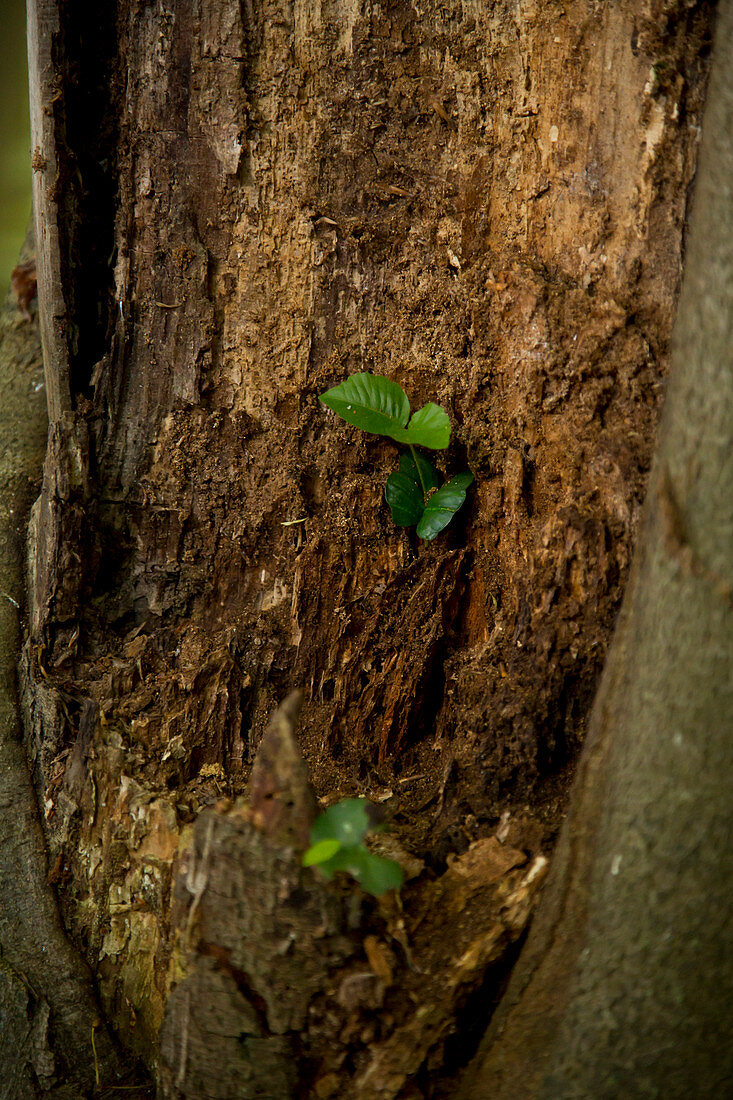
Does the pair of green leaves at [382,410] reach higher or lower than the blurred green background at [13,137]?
lower

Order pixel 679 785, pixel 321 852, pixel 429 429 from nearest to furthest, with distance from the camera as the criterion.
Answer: pixel 679 785
pixel 321 852
pixel 429 429

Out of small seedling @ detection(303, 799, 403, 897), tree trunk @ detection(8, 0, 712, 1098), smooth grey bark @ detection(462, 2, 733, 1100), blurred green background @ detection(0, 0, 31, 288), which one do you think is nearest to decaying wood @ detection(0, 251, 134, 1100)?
tree trunk @ detection(8, 0, 712, 1098)

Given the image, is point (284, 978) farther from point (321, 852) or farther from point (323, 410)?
point (323, 410)

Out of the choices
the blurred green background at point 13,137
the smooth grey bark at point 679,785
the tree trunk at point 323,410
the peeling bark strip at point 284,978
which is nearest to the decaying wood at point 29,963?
the tree trunk at point 323,410

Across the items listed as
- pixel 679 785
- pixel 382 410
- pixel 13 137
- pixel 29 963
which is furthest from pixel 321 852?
pixel 13 137

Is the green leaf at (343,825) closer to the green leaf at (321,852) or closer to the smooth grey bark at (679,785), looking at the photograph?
the green leaf at (321,852)

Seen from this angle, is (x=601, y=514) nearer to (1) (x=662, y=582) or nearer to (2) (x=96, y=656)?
(1) (x=662, y=582)

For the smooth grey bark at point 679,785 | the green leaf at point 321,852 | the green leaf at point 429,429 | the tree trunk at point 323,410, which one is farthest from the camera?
the green leaf at point 429,429
